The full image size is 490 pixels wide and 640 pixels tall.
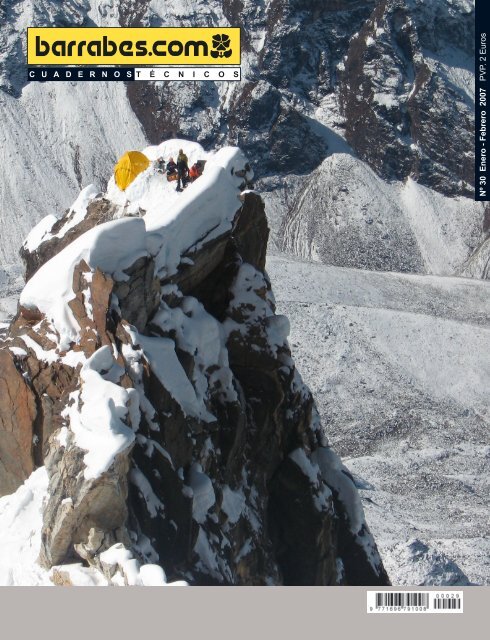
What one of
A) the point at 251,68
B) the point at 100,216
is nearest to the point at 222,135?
the point at 251,68

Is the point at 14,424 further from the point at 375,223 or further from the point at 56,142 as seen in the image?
the point at 56,142

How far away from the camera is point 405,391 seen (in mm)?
92812

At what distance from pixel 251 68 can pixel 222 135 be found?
34.6ft

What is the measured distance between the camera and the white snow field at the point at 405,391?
67500 mm

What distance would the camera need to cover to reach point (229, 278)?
2916 centimetres

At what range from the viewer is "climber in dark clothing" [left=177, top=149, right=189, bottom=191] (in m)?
30.5
